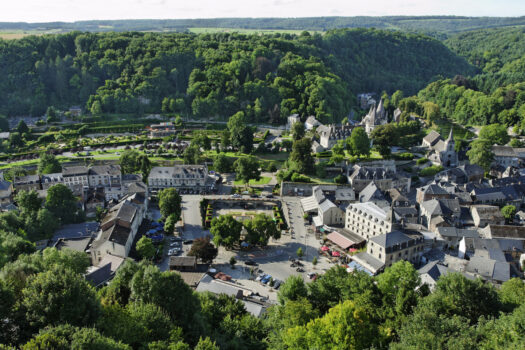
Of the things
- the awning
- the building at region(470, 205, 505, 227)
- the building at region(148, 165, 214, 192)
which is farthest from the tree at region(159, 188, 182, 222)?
the building at region(470, 205, 505, 227)

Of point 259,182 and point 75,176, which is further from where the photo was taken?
point 259,182

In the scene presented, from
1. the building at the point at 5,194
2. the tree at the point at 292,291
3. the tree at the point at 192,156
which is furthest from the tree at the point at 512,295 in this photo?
the building at the point at 5,194

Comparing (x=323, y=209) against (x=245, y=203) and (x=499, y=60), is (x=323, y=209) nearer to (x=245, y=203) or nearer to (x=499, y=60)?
(x=245, y=203)

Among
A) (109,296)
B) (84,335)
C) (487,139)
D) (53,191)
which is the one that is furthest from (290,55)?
(84,335)

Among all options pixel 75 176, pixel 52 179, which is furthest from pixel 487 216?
pixel 52 179

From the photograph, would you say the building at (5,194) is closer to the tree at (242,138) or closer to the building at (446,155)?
the tree at (242,138)

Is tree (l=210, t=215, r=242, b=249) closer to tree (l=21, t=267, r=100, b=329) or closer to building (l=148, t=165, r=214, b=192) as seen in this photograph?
building (l=148, t=165, r=214, b=192)
